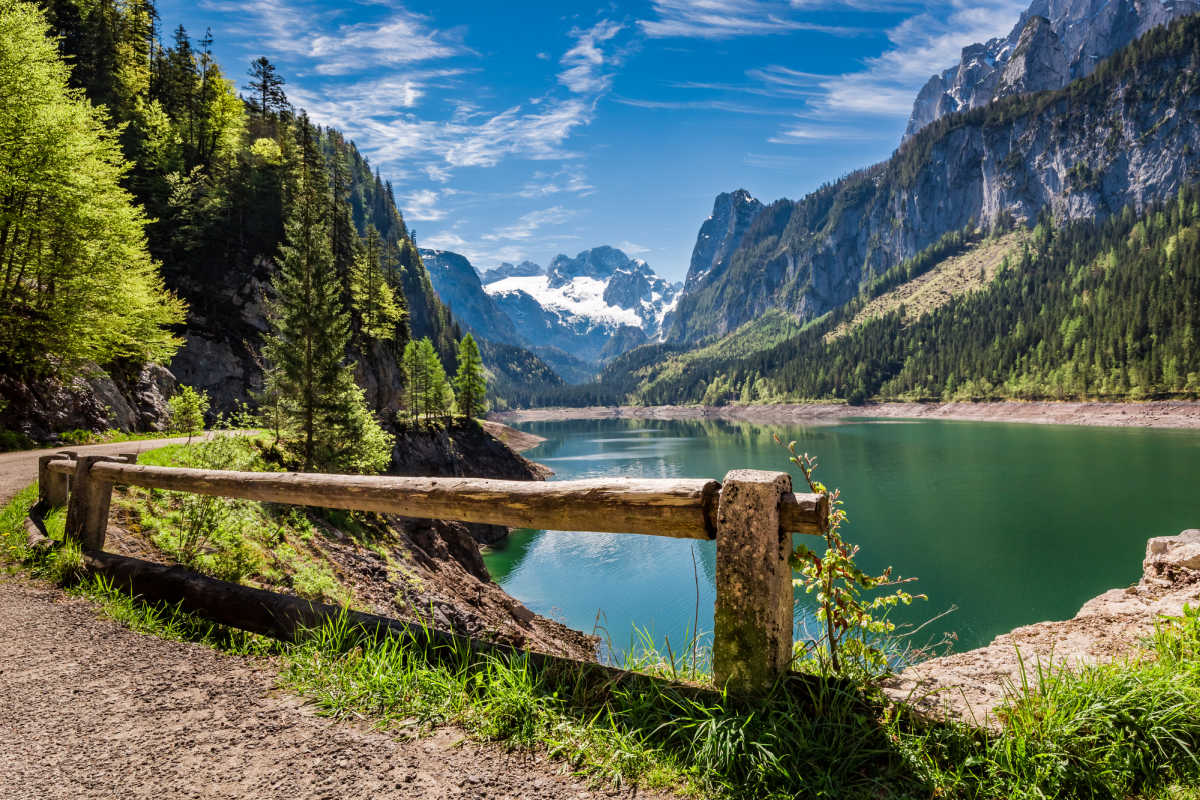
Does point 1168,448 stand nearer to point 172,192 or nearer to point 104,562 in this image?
point 104,562

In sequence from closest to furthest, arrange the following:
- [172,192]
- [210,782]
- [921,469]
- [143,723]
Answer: [210,782]
[143,723]
[172,192]
[921,469]

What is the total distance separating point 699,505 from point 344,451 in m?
23.6

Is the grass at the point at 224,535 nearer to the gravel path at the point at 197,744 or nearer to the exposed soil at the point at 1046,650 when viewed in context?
the gravel path at the point at 197,744

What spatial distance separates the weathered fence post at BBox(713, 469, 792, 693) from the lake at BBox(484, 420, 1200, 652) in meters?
6.79

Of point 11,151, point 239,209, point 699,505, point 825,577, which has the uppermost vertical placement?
point 239,209

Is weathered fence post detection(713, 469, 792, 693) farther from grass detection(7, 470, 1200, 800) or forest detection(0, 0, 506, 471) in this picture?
forest detection(0, 0, 506, 471)

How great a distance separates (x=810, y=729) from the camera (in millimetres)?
2951

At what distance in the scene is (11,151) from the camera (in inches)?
627

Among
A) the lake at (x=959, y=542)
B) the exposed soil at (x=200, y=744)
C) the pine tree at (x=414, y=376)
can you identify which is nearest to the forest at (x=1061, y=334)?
the lake at (x=959, y=542)

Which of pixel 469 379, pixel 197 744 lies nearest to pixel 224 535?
pixel 197 744

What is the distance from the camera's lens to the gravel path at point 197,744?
2.85 metres

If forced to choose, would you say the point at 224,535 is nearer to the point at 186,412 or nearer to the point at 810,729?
the point at 810,729

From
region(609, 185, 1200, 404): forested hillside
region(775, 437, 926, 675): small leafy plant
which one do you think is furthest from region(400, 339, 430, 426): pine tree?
region(609, 185, 1200, 404): forested hillside

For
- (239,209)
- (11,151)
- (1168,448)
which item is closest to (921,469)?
(1168,448)
